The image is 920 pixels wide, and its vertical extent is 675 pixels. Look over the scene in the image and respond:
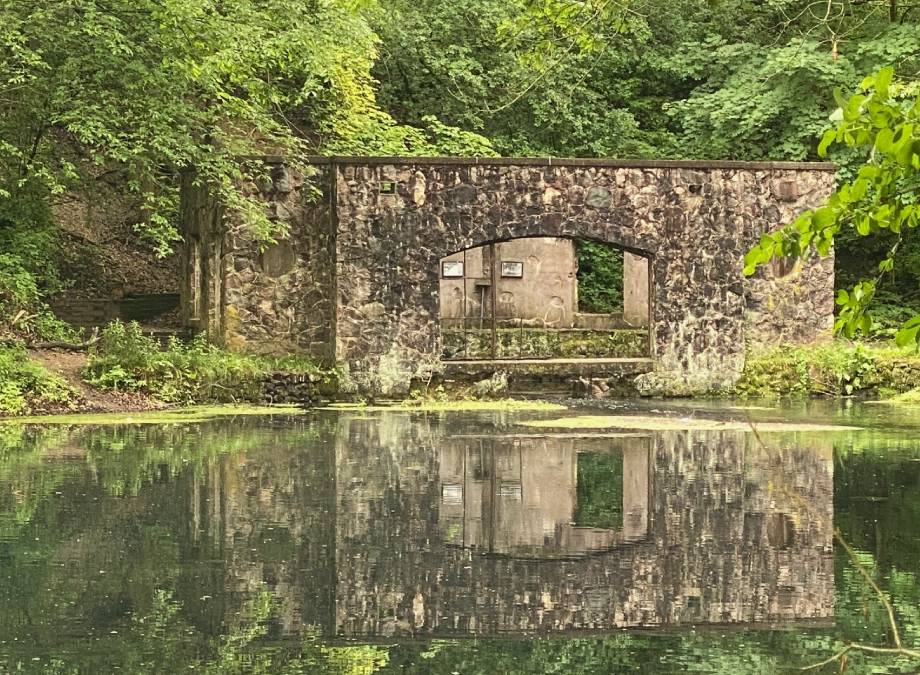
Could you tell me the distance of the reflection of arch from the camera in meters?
8.61

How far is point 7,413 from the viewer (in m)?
15.5

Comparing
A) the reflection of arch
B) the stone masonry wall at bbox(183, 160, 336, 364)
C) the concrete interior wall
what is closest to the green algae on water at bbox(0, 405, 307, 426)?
the stone masonry wall at bbox(183, 160, 336, 364)

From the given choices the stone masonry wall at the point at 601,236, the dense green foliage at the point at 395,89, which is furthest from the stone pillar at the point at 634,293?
the stone masonry wall at the point at 601,236

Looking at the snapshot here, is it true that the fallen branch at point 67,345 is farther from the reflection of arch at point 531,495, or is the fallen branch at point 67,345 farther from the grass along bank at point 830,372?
the grass along bank at point 830,372

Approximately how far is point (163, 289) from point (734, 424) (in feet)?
47.0

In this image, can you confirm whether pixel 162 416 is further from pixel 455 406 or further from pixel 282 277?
pixel 282 277

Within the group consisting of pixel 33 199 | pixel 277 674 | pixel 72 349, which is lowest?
pixel 277 674

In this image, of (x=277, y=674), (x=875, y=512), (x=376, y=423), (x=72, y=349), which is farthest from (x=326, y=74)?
(x=277, y=674)

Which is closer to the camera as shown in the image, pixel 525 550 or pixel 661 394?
pixel 525 550

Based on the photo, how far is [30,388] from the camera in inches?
635

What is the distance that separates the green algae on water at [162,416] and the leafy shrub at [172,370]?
1.67 feet

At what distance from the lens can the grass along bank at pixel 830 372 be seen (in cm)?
1978

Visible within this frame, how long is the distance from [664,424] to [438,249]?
4.96 meters

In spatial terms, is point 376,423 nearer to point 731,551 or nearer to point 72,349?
point 72,349
